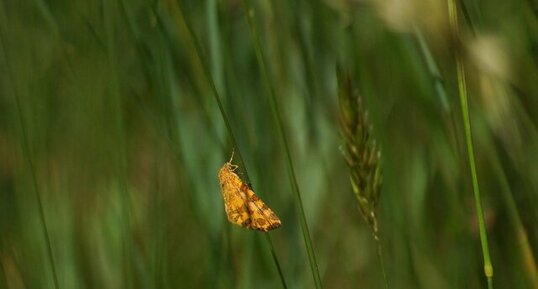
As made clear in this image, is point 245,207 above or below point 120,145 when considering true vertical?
below

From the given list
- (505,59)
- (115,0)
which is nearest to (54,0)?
(115,0)

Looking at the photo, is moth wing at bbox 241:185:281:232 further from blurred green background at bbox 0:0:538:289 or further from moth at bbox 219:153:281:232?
blurred green background at bbox 0:0:538:289

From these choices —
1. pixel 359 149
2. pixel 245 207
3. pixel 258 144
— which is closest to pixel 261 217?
pixel 245 207

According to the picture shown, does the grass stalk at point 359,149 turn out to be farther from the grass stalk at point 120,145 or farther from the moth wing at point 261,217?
the grass stalk at point 120,145

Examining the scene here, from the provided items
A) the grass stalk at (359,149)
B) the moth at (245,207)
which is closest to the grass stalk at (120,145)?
the moth at (245,207)

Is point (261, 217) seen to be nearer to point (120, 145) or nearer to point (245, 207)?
point (245, 207)

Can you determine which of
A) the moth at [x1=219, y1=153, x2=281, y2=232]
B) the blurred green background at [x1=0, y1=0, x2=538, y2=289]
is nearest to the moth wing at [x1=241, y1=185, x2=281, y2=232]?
the moth at [x1=219, y1=153, x2=281, y2=232]

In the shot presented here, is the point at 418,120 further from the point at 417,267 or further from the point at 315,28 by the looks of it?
the point at 417,267
